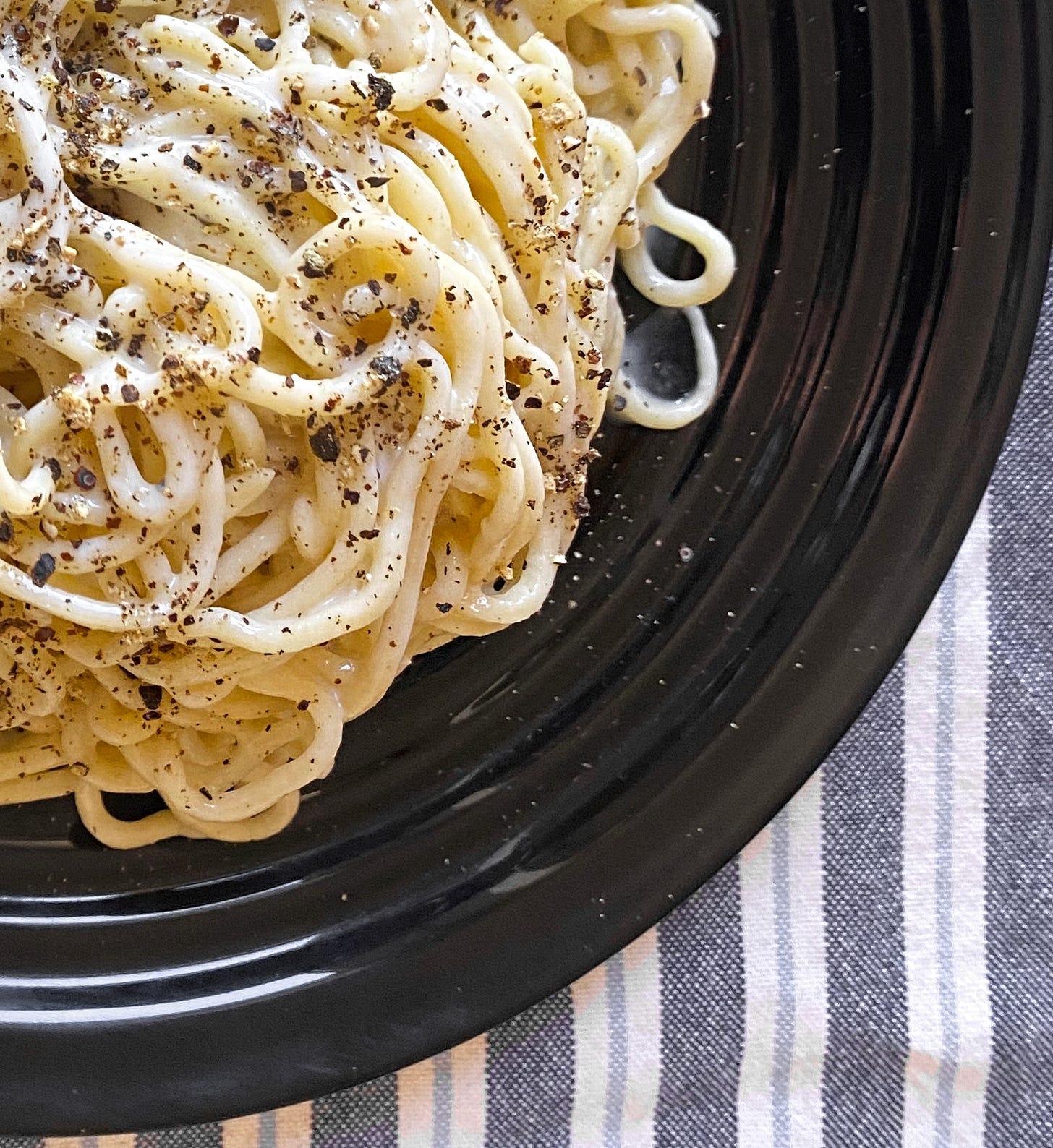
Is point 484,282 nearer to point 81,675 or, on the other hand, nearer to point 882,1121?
point 81,675

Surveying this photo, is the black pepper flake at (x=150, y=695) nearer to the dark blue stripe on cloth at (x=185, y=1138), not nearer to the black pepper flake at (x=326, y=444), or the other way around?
the black pepper flake at (x=326, y=444)

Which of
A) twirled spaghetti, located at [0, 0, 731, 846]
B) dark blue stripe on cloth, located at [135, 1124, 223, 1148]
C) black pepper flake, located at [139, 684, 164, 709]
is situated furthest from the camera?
dark blue stripe on cloth, located at [135, 1124, 223, 1148]

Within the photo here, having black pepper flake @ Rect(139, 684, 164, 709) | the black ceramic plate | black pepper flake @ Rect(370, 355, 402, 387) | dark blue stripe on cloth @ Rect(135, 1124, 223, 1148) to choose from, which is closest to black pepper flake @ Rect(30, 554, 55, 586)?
black pepper flake @ Rect(139, 684, 164, 709)

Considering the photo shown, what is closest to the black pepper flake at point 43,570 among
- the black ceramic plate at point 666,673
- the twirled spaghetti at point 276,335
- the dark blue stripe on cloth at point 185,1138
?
the twirled spaghetti at point 276,335

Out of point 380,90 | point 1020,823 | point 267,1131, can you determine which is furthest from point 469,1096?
point 380,90

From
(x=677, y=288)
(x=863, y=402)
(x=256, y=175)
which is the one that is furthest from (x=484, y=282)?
(x=863, y=402)

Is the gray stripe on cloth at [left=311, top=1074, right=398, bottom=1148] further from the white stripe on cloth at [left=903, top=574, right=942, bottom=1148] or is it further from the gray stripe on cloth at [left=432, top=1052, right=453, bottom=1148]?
the white stripe on cloth at [left=903, top=574, right=942, bottom=1148]
